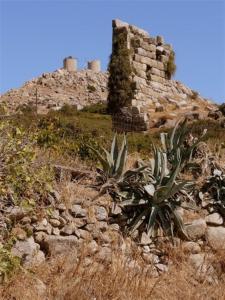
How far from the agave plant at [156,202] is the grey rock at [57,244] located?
911 mm

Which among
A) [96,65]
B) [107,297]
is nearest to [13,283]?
[107,297]

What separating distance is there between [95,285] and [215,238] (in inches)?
97.9

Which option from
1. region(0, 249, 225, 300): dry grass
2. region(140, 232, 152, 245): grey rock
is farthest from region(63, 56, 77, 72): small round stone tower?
region(0, 249, 225, 300): dry grass

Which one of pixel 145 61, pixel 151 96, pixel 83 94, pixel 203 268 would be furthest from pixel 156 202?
pixel 83 94

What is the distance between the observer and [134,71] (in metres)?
23.9

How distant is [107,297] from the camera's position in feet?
16.2

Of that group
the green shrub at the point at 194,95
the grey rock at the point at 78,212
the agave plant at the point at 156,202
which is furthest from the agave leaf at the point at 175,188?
the green shrub at the point at 194,95

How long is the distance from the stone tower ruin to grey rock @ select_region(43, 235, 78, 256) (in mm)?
14744

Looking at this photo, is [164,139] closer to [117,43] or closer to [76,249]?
[76,249]

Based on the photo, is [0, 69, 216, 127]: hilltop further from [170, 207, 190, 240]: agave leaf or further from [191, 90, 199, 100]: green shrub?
[170, 207, 190, 240]: agave leaf

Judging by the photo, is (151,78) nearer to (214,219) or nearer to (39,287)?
(214,219)

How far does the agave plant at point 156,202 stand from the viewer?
22.1 ft

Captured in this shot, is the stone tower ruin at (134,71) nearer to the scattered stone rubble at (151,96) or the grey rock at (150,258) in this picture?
the scattered stone rubble at (151,96)

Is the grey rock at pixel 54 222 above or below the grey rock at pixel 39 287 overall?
above
